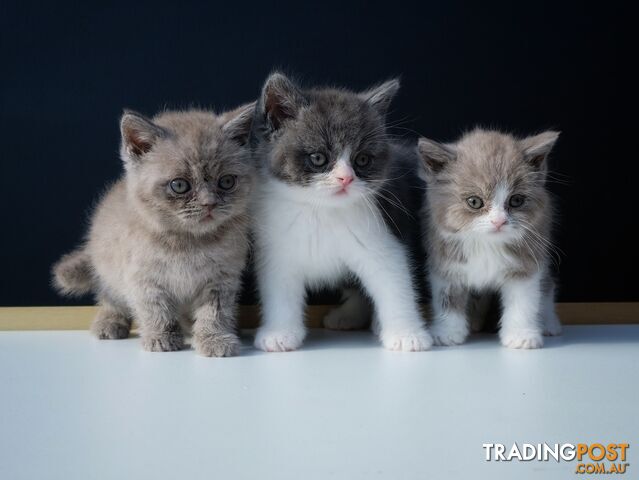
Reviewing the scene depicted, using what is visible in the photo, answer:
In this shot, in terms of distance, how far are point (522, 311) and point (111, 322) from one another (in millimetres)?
1267

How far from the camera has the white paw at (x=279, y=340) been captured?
1.95 metres

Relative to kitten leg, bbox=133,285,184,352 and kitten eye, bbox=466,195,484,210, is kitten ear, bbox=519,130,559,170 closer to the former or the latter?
kitten eye, bbox=466,195,484,210

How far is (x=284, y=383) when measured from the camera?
1602mm

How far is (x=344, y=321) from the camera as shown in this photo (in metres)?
2.36

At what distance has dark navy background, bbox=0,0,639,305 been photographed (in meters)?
2.46

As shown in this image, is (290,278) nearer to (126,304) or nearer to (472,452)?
(126,304)

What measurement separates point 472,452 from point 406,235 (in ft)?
3.32

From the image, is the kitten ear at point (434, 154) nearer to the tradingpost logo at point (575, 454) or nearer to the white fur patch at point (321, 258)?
the white fur patch at point (321, 258)

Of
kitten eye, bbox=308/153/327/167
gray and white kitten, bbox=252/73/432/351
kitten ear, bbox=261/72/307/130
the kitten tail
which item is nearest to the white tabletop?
gray and white kitten, bbox=252/73/432/351

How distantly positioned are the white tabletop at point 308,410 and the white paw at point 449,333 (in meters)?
0.06

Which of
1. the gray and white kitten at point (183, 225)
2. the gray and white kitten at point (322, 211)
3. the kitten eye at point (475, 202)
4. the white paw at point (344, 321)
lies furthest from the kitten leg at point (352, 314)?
the kitten eye at point (475, 202)

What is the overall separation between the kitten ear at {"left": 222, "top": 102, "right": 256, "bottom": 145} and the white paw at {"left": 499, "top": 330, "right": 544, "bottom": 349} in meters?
0.94

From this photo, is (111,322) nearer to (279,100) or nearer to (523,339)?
(279,100)

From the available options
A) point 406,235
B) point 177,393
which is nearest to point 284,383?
point 177,393
